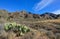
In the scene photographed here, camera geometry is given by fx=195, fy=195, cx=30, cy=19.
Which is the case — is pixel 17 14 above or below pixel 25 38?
above

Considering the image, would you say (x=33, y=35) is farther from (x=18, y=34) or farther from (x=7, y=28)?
(x=7, y=28)

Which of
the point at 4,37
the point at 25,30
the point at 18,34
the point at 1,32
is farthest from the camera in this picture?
the point at 25,30

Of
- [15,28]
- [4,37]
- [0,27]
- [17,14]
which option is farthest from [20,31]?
[17,14]

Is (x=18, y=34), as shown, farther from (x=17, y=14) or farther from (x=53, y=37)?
(x=17, y=14)

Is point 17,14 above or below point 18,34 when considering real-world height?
above

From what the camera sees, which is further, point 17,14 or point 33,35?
point 17,14

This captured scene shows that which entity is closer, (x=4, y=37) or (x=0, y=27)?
(x=4, y=37)

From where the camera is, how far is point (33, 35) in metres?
16.5

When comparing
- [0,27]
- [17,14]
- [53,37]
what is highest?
[17,14]

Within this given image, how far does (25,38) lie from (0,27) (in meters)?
3.26

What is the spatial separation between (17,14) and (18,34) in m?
73.9

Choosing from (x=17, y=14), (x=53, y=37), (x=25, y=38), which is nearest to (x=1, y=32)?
(x=25, y=38)

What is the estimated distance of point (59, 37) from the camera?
1752 cm

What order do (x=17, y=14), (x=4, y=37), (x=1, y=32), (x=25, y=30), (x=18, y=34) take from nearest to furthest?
(x=4, y=37) → (x=1, y=32) → (x=18, y=34) → (x=25, y=30) → (x=17, y=14)
